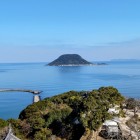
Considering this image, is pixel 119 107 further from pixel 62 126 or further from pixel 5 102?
pixel 5 102

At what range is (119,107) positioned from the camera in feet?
107

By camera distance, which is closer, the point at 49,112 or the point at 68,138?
the point at 68,138

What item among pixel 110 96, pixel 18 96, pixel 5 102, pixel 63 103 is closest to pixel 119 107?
pixel 110 96

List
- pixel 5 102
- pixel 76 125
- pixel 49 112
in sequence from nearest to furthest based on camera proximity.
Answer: pixel 76 125 → pixel 49 112 → pixel 5 102

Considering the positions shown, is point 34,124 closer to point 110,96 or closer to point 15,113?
point 110,96

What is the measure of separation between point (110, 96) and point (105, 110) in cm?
Result: 557

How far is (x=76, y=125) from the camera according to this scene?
27078 mm

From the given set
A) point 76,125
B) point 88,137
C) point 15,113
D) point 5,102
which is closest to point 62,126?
point 76,125

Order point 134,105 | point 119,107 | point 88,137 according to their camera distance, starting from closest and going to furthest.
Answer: point 88,137
point 119,107
point 134,105

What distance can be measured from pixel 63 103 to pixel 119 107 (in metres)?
6.34

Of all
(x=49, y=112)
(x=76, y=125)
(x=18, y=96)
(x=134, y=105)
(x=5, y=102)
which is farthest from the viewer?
(x=18, y=96)

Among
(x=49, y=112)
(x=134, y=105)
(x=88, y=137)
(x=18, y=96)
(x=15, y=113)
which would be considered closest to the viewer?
(x=88, y=137)

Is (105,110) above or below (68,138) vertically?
above

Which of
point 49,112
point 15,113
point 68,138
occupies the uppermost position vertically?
point 49,112
